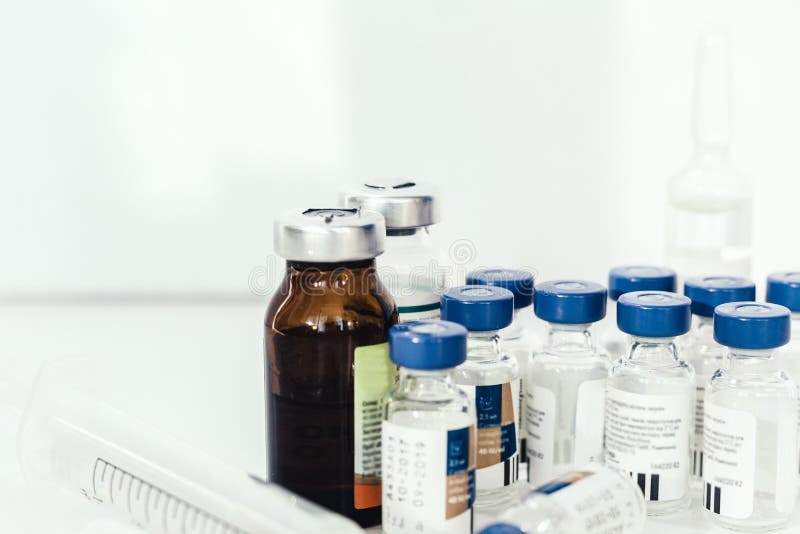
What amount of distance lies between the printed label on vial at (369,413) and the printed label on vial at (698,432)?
0.30 m

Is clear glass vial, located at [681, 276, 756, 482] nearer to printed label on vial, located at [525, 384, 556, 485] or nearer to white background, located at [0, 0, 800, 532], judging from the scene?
printed label on vial, located at [525, 384, 556, 485]

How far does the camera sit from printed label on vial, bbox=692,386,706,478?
93 cm

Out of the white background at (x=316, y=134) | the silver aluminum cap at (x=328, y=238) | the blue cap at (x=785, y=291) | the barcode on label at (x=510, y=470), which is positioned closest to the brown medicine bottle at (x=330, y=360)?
the silver aluminum cap at (x=328, y=238)

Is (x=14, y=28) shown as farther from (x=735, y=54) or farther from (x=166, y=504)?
(x=735, y=54)

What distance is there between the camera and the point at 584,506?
775 mm

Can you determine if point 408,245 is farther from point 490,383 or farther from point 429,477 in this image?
point 429,477

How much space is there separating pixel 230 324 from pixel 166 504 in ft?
2.15

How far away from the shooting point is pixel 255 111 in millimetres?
1421

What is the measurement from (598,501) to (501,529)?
0.41 ft

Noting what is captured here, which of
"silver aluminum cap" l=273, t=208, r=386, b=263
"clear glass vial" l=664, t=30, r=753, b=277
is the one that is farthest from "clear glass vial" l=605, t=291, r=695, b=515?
"clear glass vial" l=664, t=30, r=753, b=277

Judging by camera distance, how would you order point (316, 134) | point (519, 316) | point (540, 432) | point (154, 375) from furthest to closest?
point (316, 134)
point (154, 375)
point (519, 316)
point (540, 432)

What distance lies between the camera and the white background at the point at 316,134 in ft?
4.50

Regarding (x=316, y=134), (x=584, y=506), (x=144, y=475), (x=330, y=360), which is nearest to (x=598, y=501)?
(x=584, y=506)

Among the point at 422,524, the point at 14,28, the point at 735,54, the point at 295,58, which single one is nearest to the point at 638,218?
the point at 735,54
